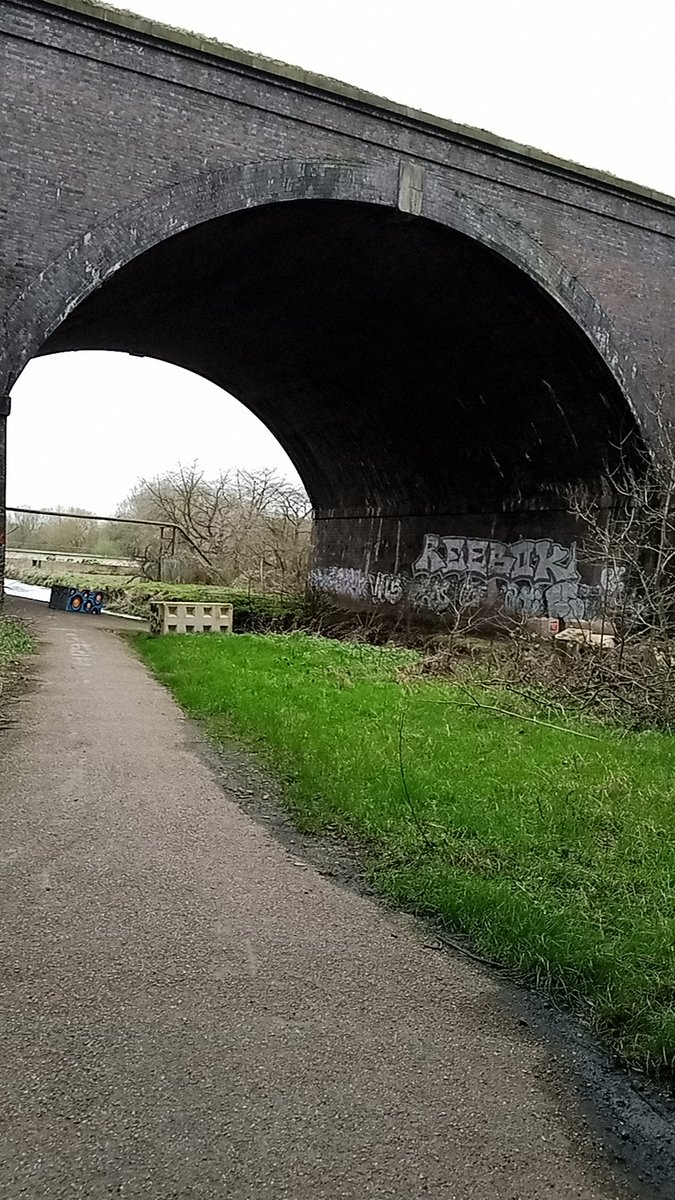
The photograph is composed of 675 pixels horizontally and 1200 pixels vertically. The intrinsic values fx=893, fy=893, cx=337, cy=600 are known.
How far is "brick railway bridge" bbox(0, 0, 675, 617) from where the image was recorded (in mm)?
10492

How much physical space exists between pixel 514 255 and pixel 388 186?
223 cm

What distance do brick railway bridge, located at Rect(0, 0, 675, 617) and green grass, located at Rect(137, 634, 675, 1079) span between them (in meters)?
6.12

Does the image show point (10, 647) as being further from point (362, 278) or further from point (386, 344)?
point (386, 344)

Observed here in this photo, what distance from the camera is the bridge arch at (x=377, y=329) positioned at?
11469 mm

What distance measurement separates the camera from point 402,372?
1753cm

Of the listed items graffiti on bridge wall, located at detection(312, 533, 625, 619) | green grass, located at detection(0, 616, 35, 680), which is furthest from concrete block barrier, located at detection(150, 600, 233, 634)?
graffiti on bridge wall, located at detection(312, 533, 625, 619)

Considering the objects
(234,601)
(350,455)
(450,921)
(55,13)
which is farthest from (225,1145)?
(350,455)

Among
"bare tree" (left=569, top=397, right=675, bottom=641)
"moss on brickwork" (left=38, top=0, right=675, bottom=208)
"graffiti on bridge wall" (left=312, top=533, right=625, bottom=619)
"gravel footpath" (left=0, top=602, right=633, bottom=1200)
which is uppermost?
"moss on brickwork" (left=38, top=0, right=675, bottom=208)

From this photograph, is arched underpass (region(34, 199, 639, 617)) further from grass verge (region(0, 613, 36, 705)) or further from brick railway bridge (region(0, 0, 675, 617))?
grass verge (region(0, 613, 36, 705))

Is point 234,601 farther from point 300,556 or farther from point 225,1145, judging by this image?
point 225,1145

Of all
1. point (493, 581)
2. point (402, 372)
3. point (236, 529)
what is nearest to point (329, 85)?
point (402, 372)

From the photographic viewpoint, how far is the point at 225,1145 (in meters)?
2.24

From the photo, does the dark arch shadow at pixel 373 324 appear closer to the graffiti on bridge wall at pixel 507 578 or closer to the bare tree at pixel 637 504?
the bare tree at pixel 637 504

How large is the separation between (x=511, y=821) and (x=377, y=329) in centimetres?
1294
